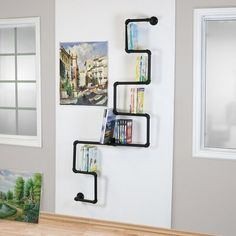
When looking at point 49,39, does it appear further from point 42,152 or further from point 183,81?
point 183,81

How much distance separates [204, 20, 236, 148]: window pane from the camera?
3.03m

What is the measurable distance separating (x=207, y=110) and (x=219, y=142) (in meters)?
0.29

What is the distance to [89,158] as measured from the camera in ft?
10.6

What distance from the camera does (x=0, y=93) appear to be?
12.4ft

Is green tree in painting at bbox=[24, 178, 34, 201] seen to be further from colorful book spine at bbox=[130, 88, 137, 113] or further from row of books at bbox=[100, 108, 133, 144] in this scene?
colorful book spine at bbox=[130, 88, 137, 113]

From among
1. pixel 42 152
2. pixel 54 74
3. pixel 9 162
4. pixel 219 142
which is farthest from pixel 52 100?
pixel 219 142

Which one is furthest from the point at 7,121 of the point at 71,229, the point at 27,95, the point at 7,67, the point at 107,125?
the point at 71,229

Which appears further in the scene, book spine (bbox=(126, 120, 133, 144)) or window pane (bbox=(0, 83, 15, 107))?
window pane (bbox=(0, 83, 15, 107))

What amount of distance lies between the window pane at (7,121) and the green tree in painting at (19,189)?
2.24 meters

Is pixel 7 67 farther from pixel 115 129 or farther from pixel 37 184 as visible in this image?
pixel 37 184

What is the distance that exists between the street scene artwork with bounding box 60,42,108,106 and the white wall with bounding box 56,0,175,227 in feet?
0.17

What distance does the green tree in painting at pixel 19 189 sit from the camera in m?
1.56

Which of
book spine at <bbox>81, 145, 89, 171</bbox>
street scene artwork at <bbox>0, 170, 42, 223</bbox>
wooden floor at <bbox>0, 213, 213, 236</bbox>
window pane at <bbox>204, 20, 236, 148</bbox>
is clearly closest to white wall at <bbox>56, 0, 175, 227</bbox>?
book spine at <bbox>81, 145, 89, 171</bbox>

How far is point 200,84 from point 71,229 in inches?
69.8
